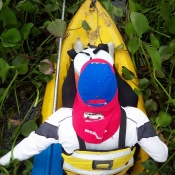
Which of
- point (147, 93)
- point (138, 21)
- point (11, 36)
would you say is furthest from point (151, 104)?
point (11, 36)

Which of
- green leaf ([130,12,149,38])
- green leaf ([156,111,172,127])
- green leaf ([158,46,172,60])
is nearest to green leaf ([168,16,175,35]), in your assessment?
green leaf ([158,46,172,60])

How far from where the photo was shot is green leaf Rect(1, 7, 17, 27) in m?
1.32

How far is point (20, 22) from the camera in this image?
1546 millimetres

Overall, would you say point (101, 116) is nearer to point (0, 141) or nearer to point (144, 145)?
point (144, 145)

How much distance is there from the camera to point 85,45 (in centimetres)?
144

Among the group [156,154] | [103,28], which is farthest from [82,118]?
[103,28]

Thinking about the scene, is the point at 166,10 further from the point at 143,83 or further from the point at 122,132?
the point at 122,132

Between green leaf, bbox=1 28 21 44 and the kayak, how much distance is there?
175 millimetres

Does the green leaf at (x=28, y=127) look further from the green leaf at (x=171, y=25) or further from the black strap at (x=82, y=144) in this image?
the green leaf at (x=171, y=25)

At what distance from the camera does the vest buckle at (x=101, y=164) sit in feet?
3.32

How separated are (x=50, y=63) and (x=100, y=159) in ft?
1.47

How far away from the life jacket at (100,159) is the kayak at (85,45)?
17 centimetres

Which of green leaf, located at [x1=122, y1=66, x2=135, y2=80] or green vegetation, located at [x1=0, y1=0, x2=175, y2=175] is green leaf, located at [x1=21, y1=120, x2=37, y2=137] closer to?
green vegetation, located at [x1=0, y1=0, x2=175, y2=175]

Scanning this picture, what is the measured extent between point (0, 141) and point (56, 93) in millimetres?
315
